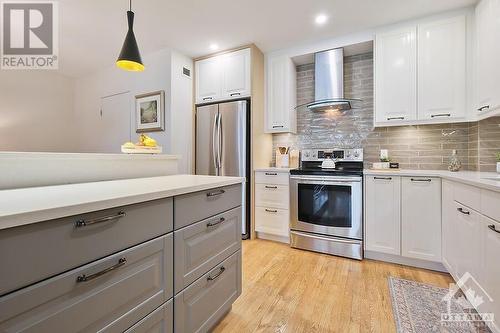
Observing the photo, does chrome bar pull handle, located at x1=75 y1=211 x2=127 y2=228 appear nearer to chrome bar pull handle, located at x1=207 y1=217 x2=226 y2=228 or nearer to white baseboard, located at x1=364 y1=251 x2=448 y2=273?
chrome bar pull handle, located at x1=207 y1=217 x2=226 y2=228

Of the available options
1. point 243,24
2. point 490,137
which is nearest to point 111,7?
point 243,24

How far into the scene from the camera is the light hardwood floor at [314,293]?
1424 millimetres

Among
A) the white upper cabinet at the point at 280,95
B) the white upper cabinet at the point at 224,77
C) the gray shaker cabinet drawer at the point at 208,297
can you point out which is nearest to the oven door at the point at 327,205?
the white upper cabinet at the point at 280,95

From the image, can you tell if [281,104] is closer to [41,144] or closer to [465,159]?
[465,159]

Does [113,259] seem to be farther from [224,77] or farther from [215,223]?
[224,77]

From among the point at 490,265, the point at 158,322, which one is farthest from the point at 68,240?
the point at 490,265

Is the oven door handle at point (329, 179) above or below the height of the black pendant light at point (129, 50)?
below

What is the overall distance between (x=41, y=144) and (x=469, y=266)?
5.94 m

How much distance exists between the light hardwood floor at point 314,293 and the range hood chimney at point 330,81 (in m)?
1.81

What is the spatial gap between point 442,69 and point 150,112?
139 inches

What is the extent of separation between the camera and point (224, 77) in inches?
124

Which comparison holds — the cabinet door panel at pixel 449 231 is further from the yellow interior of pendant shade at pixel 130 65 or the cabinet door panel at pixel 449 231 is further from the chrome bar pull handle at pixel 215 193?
the yellow interior of pendant shade at pixel 130 65

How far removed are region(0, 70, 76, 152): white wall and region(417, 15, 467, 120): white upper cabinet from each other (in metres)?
5.72

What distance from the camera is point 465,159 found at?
243 cm
